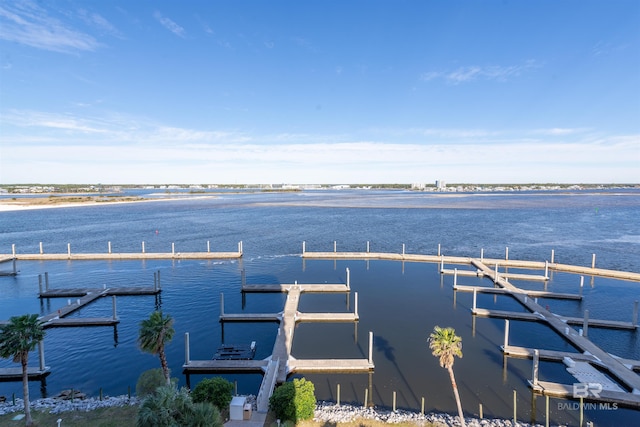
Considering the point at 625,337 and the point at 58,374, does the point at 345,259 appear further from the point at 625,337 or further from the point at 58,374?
the point at 58,374

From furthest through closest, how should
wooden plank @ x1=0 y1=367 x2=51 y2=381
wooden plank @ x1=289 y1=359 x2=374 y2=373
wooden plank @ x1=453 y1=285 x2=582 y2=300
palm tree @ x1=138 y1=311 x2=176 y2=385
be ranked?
1. wooden plank @ x1=453 y1=285 x2=582 y2=300
2. wooden plank @ x1=289 y1=359 x2=374 y2=373
3. wooden plank @ x1=0 y1=367 x2=51 y2=381
4. palm tree @ x1=138 y1=311 x2=176 y2=385

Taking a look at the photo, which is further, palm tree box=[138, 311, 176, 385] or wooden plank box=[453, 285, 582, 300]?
wooden plank box=[453, 285, 582, 300]

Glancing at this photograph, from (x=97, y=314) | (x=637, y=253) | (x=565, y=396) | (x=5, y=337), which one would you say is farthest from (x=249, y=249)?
(x=637, y=253)

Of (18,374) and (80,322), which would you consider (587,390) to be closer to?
(18,374)

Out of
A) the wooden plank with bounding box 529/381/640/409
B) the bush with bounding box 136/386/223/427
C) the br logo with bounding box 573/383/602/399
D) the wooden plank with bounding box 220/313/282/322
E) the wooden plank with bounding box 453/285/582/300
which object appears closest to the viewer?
the bush with bounding box 136/386/223/427

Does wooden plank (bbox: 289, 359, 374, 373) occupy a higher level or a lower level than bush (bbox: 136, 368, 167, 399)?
lower

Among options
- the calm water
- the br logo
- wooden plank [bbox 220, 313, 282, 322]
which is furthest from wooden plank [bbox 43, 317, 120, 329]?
the br logo

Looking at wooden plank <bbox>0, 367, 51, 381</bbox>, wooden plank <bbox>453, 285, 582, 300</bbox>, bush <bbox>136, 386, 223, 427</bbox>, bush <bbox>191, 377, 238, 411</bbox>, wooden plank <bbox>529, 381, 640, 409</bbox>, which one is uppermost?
bush <bbox>136, 386, 223, 427</bbox>

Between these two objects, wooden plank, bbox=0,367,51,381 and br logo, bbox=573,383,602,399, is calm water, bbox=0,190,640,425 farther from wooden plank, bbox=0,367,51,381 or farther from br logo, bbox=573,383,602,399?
br logo, bbox=573,383,602,399
